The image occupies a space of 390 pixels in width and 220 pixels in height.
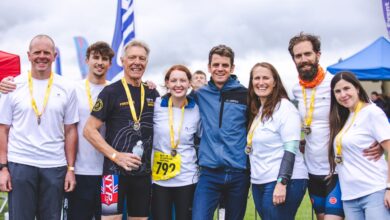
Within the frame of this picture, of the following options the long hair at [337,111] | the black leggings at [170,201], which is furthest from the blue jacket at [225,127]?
the long hair at [337,111]

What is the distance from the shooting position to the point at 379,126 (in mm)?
3395

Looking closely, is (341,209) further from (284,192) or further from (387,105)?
(387,105)

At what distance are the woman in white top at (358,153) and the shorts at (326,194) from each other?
0.14m

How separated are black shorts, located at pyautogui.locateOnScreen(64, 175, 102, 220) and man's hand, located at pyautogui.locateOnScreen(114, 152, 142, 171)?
53cm

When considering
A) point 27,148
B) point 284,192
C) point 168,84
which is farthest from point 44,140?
point 284,192

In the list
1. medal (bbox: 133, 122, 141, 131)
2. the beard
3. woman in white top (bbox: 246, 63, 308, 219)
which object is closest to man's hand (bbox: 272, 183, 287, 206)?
woman in white top (bbox: 246, 63, 308, 219)

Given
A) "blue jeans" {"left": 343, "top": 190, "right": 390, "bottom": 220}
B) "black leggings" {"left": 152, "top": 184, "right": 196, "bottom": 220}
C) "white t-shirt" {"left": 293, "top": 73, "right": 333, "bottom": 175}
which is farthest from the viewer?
"black leggings" {"left": 152, "top": 184, "right": 196, "bottom": 220}

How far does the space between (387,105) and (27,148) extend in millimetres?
16387

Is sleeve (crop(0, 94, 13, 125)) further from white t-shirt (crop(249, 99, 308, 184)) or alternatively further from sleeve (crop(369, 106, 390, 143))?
sleeve (crop(369, 106, 390, 143))

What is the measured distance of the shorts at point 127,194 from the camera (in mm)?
3936

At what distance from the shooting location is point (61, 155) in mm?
3973

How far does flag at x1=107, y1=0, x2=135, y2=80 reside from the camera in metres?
7.39

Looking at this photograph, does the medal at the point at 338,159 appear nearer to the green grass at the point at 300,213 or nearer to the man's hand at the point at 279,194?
the man's hand at the point at 279,194

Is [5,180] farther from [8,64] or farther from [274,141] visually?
[8,64]
